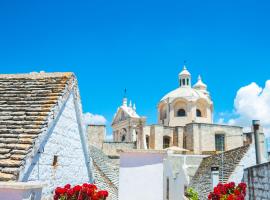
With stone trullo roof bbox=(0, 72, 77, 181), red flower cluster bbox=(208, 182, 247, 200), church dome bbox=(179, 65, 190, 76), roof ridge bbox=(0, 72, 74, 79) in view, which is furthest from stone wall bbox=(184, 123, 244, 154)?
stone trullo roof bbox=(0, 72, 77, 181)

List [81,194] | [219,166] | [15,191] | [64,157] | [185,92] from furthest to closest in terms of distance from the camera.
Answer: [185,92]
[219,166]
[64,157]
[81,194]
[15,191]

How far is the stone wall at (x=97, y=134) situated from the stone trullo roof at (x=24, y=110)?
28.3 metres

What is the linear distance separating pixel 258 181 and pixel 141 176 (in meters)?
5.29

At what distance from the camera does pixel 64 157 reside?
7.70 metres

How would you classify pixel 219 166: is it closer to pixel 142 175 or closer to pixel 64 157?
pixel 64 157

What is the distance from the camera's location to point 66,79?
792cm

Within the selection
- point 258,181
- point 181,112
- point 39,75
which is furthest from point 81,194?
point 181,112

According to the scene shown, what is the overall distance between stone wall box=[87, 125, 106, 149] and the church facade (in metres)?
6.00

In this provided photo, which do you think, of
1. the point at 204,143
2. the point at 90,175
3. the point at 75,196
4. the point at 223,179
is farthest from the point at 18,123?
the point at 204,143

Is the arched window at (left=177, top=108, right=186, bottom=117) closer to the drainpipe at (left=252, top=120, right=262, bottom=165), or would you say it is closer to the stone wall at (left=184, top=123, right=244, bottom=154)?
the stone wall at (left=184, top=123, right=244, bottom=154)

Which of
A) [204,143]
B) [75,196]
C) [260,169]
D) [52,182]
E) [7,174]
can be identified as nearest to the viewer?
[7,174]

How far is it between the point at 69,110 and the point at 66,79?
707 mm

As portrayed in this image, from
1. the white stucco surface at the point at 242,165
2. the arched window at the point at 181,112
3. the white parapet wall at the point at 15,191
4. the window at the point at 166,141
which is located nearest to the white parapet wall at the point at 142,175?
the white parapet wall at the point at 15,191

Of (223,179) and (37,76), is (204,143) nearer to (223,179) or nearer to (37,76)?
(223,179)
